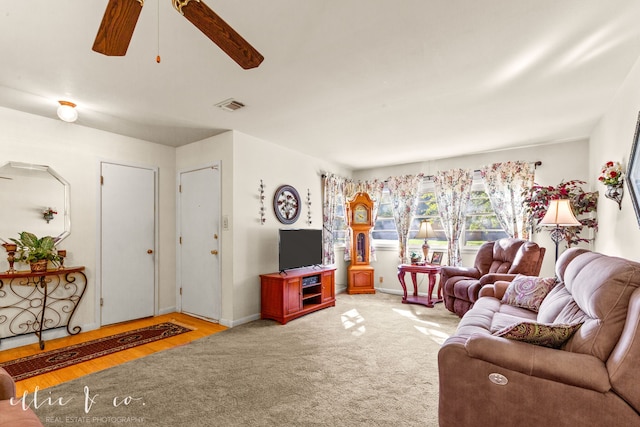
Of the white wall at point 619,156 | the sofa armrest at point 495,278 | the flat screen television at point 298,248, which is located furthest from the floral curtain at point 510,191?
the flat screen television at point 298,248

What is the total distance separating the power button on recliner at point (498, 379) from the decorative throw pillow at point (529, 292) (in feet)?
5.01

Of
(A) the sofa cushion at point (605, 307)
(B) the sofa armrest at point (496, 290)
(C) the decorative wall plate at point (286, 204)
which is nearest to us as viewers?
(A) the sofa cushion at point (605, 307)

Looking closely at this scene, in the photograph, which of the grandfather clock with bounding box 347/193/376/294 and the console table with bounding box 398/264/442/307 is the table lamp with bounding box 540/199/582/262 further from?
the grandfather clock with bounding box 347/193/376/294

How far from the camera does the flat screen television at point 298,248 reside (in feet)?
13.7

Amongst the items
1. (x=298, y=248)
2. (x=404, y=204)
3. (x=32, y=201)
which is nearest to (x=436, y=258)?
(x=404, y=204)

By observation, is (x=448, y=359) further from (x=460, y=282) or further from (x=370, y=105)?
(x=460, y=282)

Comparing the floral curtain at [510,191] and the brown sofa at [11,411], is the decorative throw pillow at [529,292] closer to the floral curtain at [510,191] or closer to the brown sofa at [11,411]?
the floral curtain at [510,191]

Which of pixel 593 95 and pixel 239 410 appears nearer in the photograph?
pixel 239 410

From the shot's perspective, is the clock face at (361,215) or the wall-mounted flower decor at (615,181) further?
the clock face at (361,215)

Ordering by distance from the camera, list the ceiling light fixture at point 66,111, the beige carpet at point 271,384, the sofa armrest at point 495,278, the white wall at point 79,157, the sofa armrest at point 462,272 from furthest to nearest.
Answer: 1. the sofa armrest at point 462,272
2. the sofa armrest at point 495,278
3. the white wall at point 79,157
4. the ceiling light fixture at point 66,111
5. the beige carpet at point 271,384

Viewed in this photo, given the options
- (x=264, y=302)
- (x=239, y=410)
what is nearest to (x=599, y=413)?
(x=239, y=410)

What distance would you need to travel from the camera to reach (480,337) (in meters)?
1.61

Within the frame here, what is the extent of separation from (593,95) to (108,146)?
5370 millimetres

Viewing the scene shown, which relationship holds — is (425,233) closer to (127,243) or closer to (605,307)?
(605,307)
